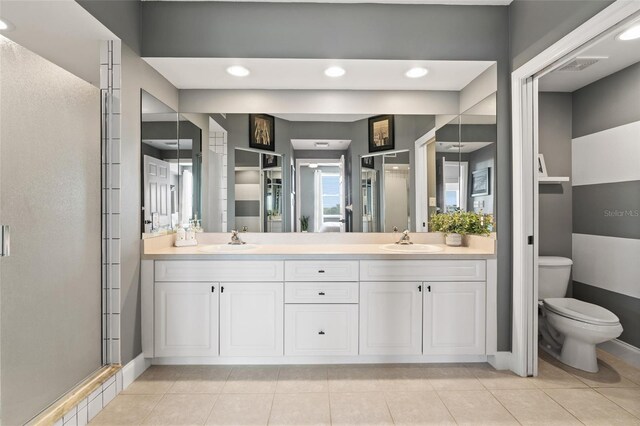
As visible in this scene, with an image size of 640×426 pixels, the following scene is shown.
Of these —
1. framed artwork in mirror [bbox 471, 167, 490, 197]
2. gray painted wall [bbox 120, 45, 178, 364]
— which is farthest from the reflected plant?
gray painted wall [bbox 120, 45, 178, 364]

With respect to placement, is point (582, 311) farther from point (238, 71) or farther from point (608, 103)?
point (238, 71)

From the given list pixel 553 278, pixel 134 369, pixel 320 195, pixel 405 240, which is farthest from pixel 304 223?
pixel 553 278

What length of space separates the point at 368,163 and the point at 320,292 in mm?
1183

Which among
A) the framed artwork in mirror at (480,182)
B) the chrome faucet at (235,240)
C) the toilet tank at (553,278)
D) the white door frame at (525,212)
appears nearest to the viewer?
the white door frame at (525,212)

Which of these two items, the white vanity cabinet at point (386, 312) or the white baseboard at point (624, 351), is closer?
the white vanity cabinet at point (386, 312)

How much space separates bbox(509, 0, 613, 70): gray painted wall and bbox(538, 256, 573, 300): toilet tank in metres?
1.62

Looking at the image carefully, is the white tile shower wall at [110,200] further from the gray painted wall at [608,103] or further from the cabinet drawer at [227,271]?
the gray painted wall at [608,103]

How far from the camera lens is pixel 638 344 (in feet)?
8.27

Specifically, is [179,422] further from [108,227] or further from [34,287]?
[108,227]

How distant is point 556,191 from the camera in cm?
310

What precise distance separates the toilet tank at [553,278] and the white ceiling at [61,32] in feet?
11.6

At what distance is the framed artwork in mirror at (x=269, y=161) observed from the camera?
291 centimetres

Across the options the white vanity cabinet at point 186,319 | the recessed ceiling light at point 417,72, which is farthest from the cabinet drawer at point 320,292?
the recessed ceiling light at point 417,72

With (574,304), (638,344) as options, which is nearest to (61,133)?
(574,304)
